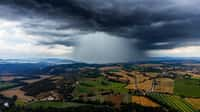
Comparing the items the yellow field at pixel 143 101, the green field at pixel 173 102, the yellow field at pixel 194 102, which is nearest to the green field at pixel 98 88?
the yellow field at pixel 143 101

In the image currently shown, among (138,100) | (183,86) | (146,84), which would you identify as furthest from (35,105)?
(183,86)

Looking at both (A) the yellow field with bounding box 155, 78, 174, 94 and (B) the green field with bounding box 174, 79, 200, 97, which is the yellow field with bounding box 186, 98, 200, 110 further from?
(A) the yellow field with bounding box 155, 78, 174, 94

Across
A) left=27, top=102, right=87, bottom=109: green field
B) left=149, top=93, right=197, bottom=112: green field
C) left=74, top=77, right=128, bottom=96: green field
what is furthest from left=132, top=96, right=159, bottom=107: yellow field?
left=27, top=102, right=87, bottom=109: green field

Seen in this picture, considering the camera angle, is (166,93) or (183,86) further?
(183,86)

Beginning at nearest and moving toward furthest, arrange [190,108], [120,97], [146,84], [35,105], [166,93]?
[190,108]
[35,105]
[120,97]
[166,93]
[146,84]

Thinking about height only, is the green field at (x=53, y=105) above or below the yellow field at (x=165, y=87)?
below

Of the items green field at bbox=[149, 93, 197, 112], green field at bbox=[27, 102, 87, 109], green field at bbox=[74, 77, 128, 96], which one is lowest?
green field at bbox=[27, 102, 87, 109]

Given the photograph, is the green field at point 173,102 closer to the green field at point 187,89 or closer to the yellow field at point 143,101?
the yellow field at point 143,101

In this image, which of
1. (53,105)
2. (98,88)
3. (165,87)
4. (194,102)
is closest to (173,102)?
(194,102)

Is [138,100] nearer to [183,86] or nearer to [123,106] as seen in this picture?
[123,106]
